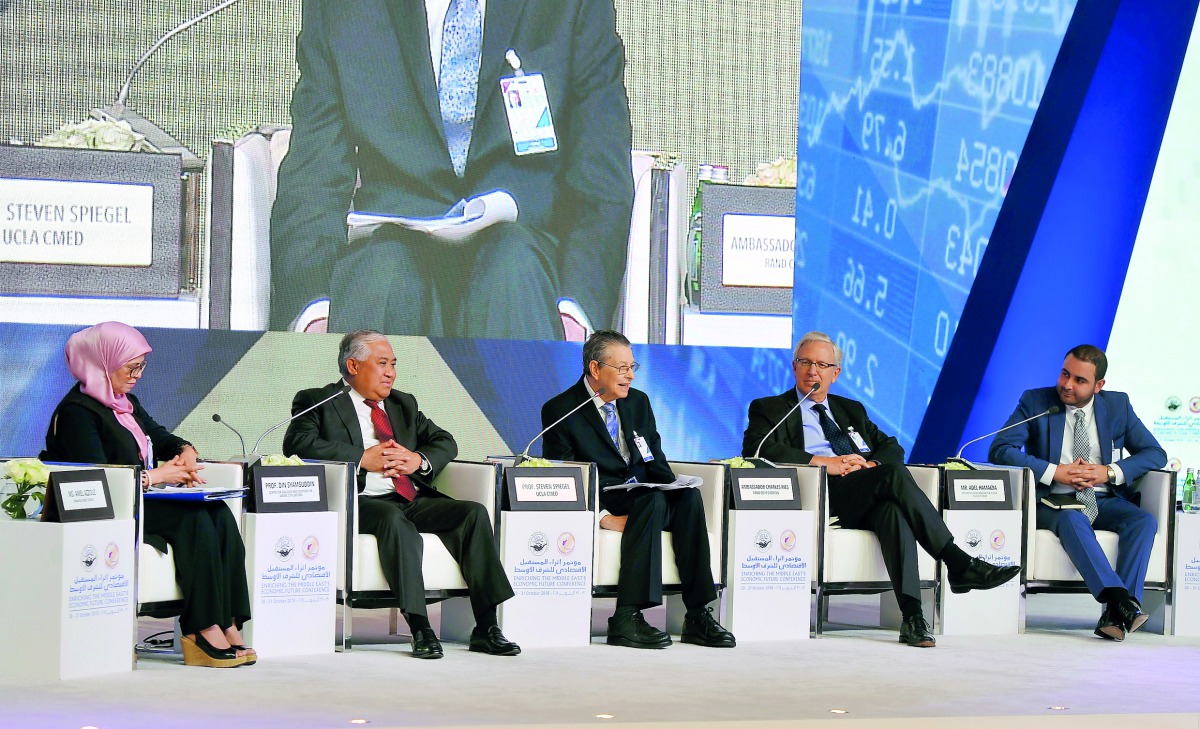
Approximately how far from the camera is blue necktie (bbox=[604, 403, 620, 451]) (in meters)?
5.11

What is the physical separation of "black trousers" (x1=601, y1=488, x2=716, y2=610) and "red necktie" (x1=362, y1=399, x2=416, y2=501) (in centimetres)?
66

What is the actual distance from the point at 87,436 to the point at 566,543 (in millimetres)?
1390

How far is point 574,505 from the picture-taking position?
4.75m

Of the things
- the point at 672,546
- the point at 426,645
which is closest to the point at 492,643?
the point at 426,645

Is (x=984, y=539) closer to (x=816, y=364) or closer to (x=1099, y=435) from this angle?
(x=1099, y=435)

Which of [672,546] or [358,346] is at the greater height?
[358,346]

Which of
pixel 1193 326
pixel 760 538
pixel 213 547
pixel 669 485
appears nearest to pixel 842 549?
pixel 760 538

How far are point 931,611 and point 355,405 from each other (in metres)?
2.00

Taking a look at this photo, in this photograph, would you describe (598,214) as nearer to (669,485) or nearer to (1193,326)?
(669,485)

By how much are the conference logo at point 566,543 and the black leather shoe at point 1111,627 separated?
181cm

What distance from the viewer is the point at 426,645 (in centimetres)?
436

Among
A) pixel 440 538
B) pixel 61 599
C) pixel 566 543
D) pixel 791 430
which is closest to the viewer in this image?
pixel 61 599

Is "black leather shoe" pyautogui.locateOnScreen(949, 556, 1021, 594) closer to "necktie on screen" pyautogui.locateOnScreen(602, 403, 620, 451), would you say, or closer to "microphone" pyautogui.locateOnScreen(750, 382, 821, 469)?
"microphone" pyautogui.locateOnScreen(750, 382, 821, 469)

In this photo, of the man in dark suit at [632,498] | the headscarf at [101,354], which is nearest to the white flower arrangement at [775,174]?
the man in dark suit at [632,498]
